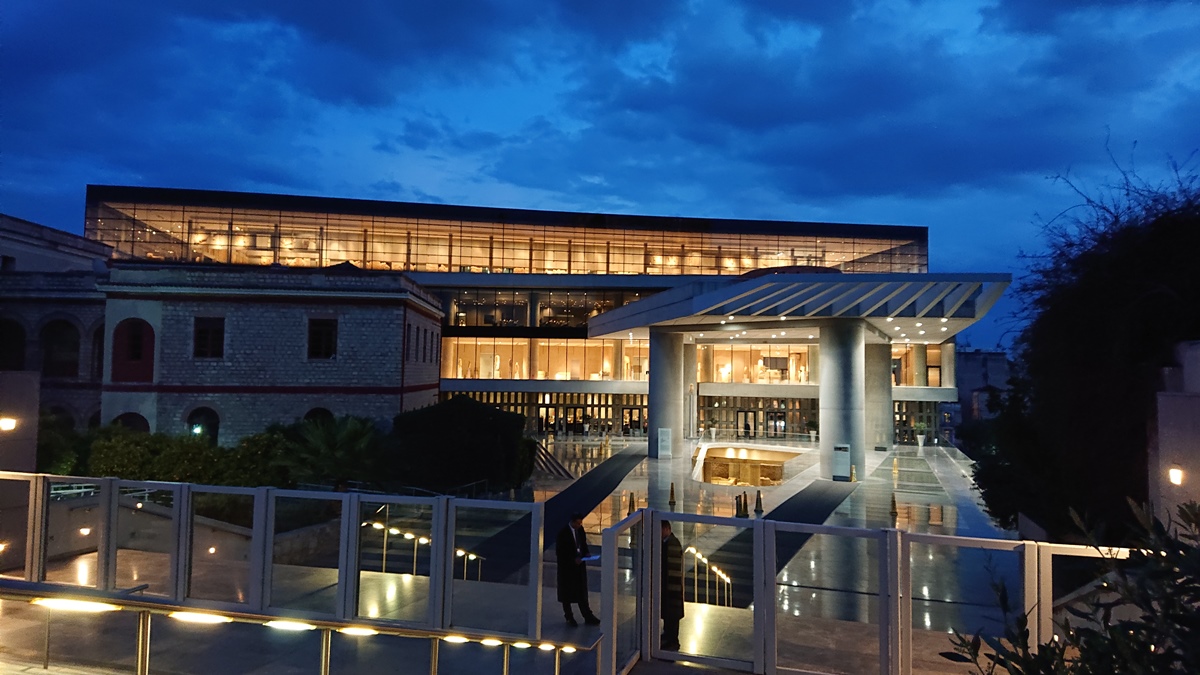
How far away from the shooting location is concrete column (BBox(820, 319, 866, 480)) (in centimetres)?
2852

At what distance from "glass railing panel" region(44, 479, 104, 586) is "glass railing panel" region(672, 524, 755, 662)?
10041mm

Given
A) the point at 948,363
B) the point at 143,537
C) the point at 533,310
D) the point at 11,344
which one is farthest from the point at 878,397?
the point at 11,344

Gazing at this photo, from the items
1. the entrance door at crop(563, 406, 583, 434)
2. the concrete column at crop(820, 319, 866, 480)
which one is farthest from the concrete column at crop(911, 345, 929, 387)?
the concrete column at crop(820, 319, 866, 480)

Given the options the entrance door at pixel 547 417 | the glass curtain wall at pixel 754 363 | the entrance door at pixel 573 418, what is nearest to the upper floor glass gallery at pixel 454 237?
the glass curtain wall at pixel 754 363

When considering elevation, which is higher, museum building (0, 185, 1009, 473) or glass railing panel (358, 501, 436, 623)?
museum building (0, 185, 1009, 473)

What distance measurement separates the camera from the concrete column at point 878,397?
40.1 metres

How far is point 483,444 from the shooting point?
926 inches

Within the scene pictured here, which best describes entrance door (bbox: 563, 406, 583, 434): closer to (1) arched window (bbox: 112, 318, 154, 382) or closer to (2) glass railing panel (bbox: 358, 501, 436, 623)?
(1) arched window (bbox: 112, 318, 154, 382)

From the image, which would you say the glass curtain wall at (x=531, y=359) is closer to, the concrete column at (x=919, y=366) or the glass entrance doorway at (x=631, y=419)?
the glass entrance doorway at (x=631, y=419)

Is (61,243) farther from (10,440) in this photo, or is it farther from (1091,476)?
(1091,476)

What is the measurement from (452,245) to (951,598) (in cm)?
5235

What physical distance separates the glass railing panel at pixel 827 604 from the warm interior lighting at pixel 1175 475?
3.68 m

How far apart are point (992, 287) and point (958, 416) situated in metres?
59.5

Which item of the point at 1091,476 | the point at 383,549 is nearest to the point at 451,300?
the point at 383,549
